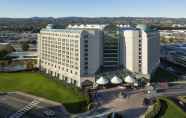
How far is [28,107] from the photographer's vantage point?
4756cm

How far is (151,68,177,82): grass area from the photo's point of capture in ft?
225

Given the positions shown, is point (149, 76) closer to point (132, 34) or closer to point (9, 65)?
point (132, 34)

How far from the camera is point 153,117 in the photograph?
41.4 m

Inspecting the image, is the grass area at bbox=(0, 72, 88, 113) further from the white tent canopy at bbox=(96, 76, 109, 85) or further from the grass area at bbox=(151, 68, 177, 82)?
the grass area at bbox=(151, 68, 177, 82)

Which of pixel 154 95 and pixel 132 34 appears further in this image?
pixel 132 34

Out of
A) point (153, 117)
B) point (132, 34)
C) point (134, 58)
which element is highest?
point (132, 34)

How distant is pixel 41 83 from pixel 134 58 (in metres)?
18.8

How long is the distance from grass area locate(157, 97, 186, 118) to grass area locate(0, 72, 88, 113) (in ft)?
37.2

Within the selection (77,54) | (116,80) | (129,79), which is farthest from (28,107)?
(129,79)

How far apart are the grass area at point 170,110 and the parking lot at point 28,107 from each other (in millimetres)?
12986

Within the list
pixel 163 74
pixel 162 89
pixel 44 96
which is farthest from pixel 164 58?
pixel 44 96

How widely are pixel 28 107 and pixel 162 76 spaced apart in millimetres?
34992

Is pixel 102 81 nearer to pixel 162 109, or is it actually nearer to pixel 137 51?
pixel 137 51

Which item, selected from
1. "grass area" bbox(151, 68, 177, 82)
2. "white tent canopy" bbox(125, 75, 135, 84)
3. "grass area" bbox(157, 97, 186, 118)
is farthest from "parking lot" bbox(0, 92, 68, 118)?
"grass area" bbox(151, 68, 177, 82)
